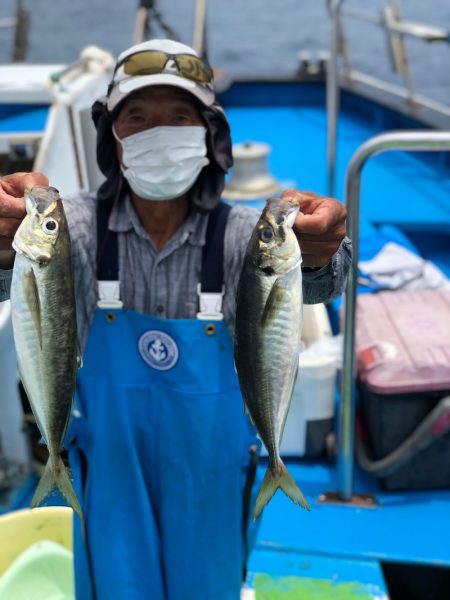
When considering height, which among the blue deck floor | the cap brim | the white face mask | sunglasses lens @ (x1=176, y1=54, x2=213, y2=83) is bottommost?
the blue deck floor

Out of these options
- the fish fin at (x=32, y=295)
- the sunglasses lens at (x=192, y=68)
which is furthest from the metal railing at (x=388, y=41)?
the fish fin at (x=32, y=295)

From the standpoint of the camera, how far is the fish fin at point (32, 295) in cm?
157

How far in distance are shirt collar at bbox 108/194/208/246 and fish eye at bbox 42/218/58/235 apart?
515 millimetres

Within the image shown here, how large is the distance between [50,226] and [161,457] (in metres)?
0.96

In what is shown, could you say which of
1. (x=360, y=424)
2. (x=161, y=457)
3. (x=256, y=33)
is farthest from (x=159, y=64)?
(x=256, y=33)

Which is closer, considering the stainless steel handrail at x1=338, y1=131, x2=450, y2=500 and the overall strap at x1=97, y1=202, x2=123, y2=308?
the overall strap at x1=97, y1=202, x2=123, y2=308

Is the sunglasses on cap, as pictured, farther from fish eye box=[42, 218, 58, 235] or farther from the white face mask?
fish eye box=[42, 218, 58, 235]

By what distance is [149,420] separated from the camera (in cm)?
213

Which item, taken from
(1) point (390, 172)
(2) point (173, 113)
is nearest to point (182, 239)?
(2) point (173, 113)

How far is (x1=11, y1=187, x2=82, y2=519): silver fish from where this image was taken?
1.57m

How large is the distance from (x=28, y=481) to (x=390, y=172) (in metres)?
6.11

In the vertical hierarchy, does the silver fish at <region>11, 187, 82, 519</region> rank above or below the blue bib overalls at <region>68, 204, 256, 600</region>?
above

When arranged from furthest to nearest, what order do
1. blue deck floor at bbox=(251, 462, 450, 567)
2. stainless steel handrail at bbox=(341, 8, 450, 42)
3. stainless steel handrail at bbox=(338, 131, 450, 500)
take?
stainless steel handrail at bbox=(341, 8, 450, 42), blue deck floor at bbox=(251, 462, 450, 567), stainless steel handrail at bbox=(338, 131, 450, 500)

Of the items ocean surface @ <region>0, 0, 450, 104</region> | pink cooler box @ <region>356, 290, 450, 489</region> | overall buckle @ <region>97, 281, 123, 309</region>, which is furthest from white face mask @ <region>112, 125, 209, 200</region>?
ocean surface @ <region>0, 0, 450, 104</region>
